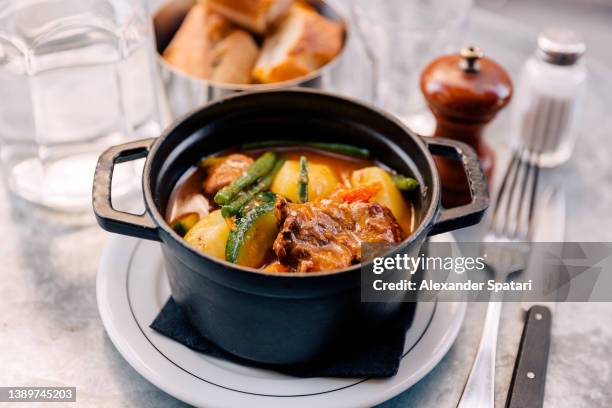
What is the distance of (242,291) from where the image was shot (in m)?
1.25

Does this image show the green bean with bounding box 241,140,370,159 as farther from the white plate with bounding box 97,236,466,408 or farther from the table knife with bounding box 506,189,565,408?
the table knife with bounding box 506,189,565,408

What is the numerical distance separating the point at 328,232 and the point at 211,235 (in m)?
0.23

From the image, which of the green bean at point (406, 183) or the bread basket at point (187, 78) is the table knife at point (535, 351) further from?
the bread basket at point (187, 78)

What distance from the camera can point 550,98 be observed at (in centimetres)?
202

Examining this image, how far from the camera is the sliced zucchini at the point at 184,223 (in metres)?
1.51

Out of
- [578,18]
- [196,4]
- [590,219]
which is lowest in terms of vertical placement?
[578,18]

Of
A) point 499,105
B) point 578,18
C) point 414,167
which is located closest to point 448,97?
point 499,105

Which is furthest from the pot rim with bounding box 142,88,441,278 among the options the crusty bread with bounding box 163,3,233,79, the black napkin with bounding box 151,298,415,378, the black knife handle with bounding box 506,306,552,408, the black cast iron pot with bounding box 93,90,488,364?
the crusty bread with bounding box 163,3,233,79

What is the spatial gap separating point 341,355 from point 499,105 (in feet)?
2.68

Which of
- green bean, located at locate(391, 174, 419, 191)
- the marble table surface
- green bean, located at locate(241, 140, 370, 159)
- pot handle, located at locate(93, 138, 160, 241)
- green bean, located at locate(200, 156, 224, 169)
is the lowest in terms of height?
the marble table surface

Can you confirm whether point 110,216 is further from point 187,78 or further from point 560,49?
point 560,49

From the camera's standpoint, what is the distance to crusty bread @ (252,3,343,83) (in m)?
2.03

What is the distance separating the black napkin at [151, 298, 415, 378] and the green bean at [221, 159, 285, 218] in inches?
9.4

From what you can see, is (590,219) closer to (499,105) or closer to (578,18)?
(499,105)
